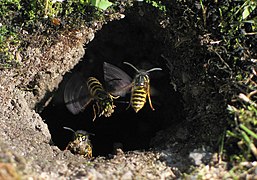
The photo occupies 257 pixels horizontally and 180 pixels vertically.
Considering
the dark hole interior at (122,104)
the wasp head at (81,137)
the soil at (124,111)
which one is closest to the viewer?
the soil at (124,111)

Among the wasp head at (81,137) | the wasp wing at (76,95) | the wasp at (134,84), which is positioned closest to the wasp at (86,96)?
the wasp wing at (76,95)

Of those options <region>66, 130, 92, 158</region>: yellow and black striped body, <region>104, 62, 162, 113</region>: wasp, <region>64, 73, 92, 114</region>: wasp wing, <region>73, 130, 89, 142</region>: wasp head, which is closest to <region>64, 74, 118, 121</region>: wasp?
<region>64, 73, 92, 114</region>: wasp wing

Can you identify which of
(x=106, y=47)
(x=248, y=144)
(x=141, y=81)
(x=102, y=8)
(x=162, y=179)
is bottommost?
(x=162, y=179)

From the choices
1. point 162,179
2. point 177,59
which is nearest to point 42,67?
point 177,59

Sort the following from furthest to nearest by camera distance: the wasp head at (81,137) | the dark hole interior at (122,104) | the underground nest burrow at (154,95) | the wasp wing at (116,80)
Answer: the dark hole interior at (122,104) → the wasp wing at (116,80) → the wasp head at (81,137) → the underground nest burrow at (154,95)

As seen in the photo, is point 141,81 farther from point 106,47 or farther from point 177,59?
point 106,47

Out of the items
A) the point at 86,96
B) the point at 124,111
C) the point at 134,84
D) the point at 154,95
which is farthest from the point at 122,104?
the point at 134,84

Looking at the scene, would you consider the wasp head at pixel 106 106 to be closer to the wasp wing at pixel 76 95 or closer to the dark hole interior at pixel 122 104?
the wasp wing at pixel 76 95
